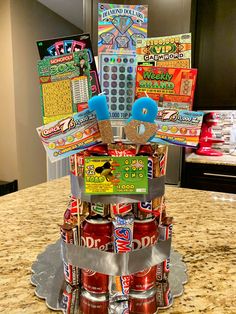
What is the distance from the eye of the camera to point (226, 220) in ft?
3.31

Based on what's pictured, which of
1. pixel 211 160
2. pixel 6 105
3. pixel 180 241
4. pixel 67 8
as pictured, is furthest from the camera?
pixel 67 8

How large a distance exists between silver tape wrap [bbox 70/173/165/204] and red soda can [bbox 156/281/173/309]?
0.22 meters

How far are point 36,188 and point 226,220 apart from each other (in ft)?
3.00

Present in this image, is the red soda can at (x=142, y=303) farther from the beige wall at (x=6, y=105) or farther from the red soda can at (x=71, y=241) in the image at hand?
the beige wall at (x=6, y=105)

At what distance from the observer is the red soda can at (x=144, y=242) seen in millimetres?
510

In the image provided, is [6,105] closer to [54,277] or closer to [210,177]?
[210,177]

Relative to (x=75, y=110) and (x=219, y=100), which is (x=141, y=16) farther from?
(x=219, y=100)

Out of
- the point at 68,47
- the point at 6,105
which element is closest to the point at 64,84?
the point at 68,47

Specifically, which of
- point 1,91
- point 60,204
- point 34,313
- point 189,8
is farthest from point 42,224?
point 1,91

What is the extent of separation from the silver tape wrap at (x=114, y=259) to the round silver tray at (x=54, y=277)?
0.09 metres

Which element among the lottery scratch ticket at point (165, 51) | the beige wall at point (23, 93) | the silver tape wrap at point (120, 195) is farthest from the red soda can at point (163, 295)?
the beige wall at point (23, 93)

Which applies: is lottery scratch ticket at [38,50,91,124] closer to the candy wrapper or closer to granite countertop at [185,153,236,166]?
the candy wrapper

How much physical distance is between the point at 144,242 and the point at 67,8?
12.0 feet

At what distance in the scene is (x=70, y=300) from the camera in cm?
54
